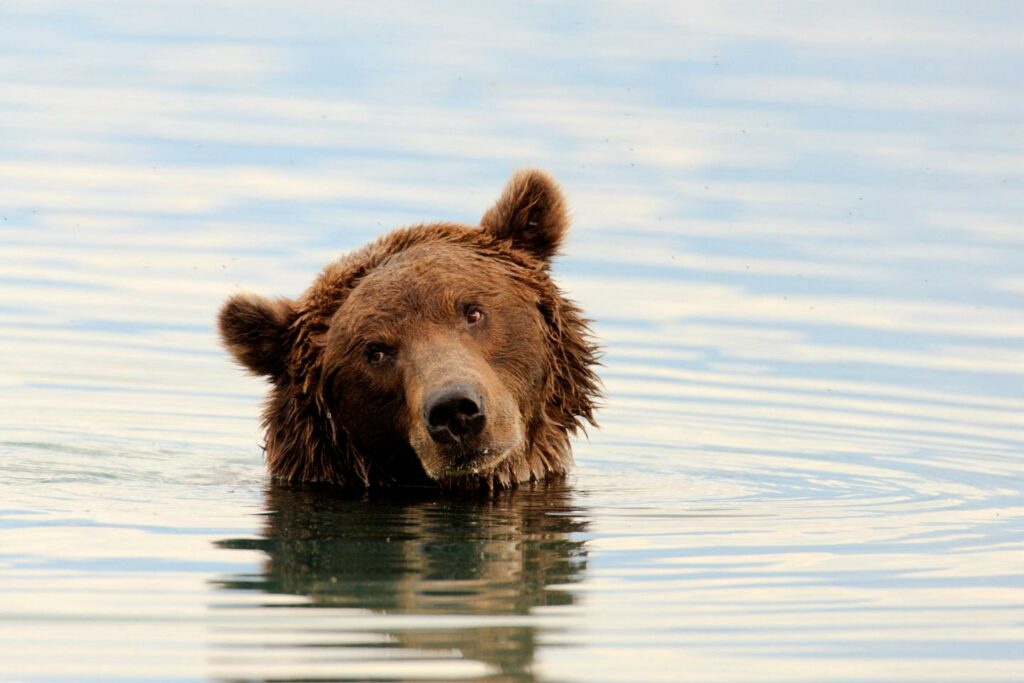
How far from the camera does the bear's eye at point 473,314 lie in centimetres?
1205

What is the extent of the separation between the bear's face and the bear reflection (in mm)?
294

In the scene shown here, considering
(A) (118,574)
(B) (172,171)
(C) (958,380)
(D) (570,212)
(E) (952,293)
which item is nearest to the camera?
(A) (118,574)

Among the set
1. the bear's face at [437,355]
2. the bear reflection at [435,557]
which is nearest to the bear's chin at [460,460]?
the bear's face at [437,355]

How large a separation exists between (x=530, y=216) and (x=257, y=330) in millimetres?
1523

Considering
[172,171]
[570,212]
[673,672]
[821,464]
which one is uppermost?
[172,171]

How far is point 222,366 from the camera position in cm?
1709

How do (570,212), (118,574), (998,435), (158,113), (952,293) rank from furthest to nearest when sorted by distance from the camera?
(158,113) → (952,293) → (998,435) → (570,212) → (118,574)

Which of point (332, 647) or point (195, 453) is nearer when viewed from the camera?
point (332, 647)

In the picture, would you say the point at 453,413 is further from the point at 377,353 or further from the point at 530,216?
the point at 530,216

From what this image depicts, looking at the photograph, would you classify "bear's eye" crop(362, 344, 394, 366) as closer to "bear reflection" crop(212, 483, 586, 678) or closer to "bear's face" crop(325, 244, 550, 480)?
"bear's face" crop(325, 244, 550, 480)

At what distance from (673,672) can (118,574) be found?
2526 mm

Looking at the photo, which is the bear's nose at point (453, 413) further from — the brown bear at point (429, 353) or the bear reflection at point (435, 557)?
the bear reflection at point (435, 557)

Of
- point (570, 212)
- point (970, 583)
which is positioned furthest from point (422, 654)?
point (570, 212)

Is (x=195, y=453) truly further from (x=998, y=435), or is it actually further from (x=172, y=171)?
(x=172, y=171)
